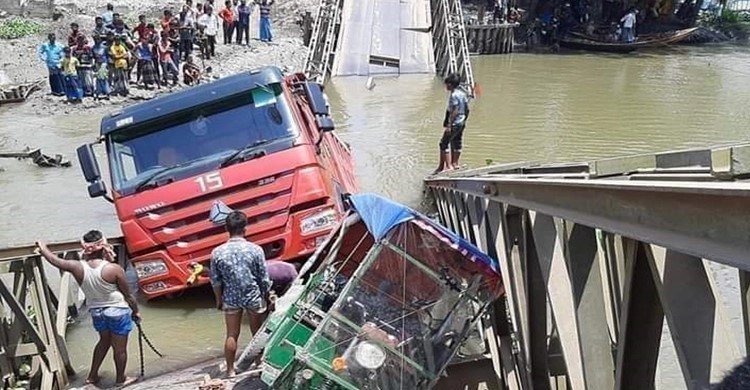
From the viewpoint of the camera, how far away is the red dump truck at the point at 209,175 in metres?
7.02

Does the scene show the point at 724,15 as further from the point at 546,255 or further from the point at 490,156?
the point at 546,255

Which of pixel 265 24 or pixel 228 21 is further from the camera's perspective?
pixel 265 24

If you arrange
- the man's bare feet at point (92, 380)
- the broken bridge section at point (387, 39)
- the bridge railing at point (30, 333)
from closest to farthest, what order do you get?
the bridge railing at point (30, 333), the man's bare feet at point (92, 380), the broken bridge section at point (387, 39)

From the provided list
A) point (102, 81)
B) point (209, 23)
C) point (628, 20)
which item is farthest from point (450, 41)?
point (628, 20)

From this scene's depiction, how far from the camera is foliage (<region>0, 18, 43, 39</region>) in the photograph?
73.4 ft

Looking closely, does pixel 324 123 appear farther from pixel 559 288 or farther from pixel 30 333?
pixel 559 288

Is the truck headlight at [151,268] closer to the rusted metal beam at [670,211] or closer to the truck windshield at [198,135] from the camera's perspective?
the truck windshield at [198,135]

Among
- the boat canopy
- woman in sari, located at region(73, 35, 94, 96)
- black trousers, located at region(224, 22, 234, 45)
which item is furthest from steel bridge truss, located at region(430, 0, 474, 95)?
the boat canopy

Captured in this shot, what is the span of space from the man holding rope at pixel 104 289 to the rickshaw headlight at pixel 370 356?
207cm

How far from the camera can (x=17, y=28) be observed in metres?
22.8

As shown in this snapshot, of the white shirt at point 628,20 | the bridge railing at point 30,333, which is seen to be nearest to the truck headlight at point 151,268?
the bridge railing at point 30,333

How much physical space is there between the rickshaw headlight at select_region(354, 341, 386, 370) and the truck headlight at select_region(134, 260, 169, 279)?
3.11m

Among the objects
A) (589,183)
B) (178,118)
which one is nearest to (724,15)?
(178,118)

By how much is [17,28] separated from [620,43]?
66.8 ft
